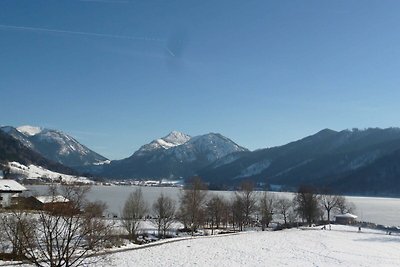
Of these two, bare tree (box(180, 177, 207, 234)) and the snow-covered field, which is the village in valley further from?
the snow-covered field

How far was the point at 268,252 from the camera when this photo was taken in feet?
162

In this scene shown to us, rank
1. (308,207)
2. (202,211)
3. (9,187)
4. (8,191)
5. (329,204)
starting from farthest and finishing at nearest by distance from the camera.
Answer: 1. (329,204)
2. (308,207)
3. (9,187)
4. (202,211)
5. (8,191)

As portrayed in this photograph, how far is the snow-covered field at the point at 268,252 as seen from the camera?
137 feet

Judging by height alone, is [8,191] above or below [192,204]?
above

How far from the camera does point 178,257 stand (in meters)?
43.7

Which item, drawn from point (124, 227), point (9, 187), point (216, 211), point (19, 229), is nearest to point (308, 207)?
point (216, 211)

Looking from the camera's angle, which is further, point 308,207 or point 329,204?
point 329,204

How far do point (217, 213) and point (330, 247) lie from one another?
46.5 m

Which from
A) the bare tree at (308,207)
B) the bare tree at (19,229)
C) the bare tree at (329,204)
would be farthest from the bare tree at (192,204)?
the bare tree at (19,229)

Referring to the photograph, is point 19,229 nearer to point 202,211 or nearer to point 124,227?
point 124,227

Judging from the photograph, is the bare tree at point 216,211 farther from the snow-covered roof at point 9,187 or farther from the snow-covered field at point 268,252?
the snow-covered roof at point 9,187

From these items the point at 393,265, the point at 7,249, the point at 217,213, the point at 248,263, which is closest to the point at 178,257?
the point at 248,263

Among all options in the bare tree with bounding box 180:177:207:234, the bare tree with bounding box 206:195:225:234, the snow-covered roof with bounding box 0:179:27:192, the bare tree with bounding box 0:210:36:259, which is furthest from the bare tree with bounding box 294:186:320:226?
the bare tree with bounding box 0:210:36:259

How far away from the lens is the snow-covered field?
41688 mm
